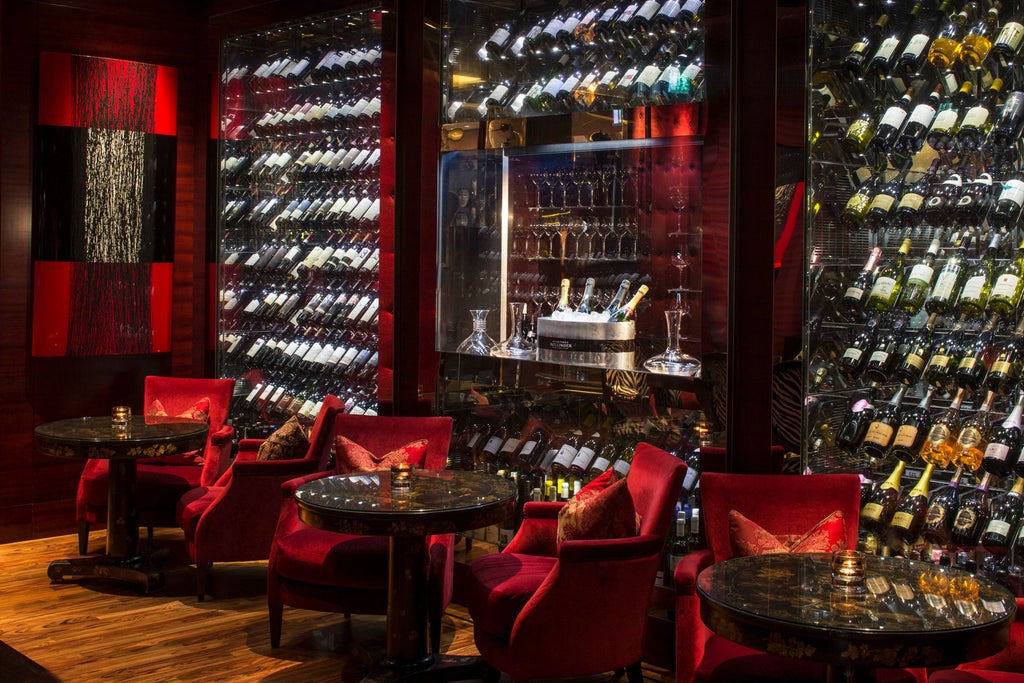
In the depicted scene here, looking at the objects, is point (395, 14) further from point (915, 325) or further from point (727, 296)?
point (915, 325)

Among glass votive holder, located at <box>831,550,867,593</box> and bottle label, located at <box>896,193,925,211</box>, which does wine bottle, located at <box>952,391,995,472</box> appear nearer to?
bottle label, located at <box>896,193,925,211</box>

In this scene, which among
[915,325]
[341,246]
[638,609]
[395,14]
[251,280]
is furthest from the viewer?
[251,280]

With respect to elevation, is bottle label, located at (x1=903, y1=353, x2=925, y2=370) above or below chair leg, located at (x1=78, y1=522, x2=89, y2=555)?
above

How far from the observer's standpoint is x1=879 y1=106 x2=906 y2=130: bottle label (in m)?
3.92

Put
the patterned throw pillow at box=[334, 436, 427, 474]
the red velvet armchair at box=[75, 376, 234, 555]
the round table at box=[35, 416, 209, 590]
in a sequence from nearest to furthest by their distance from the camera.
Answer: the patterned throw pillow at box=[334, 436, 427, 474] → the round table at box=[35, 416, 209, 590] → the red velvet armchair at box=[75, 376, 234, 555]

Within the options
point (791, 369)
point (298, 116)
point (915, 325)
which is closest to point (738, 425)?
point (791, 369)

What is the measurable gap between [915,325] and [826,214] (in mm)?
545

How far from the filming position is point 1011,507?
3.71 m

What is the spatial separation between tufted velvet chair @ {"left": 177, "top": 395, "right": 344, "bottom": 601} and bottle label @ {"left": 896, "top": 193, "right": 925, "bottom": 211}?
2.79 metres

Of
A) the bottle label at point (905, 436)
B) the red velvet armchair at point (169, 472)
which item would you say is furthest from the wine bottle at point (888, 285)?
the red velvet armchair at point (169, 472)

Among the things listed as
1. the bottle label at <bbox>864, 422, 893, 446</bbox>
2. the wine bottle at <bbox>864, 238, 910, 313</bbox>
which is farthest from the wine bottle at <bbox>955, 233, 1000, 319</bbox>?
the bottle label at <bbox>864, 422, 893, 446</bbox>

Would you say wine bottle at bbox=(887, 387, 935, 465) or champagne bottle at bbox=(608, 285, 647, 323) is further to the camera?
champagne bottle at bbox=(608, 285, 647, 323)

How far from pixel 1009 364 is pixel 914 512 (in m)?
0.65

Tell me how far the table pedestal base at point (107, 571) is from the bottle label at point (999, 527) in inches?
153
